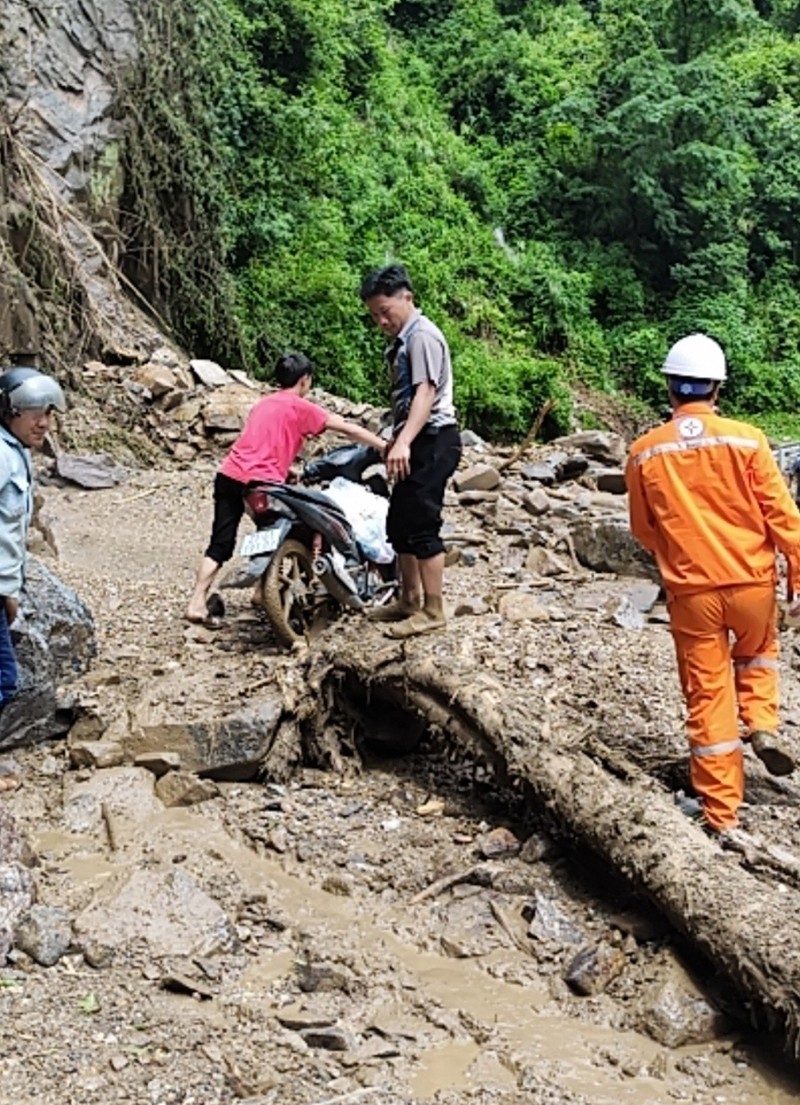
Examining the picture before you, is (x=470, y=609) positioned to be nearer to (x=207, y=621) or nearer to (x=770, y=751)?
(x=207, y=621)

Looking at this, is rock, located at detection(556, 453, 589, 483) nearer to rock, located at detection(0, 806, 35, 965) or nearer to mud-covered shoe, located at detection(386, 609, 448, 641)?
mud-covered shoe, located at detection(386, 609, 448, 641)

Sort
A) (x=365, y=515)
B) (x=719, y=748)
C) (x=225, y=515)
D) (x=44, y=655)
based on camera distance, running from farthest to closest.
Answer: (x=225, y=515) → (x=365, y=515) → (x=44, y=655) → (x=719, y=748)

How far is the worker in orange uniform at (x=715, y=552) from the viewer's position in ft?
12.8

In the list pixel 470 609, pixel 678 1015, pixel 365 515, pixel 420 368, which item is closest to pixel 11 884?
pixel 678 1015

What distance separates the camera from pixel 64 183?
1383 centimetres

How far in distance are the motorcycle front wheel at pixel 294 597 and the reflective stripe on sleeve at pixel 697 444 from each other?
205cm

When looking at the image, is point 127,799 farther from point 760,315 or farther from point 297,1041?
point 760,315

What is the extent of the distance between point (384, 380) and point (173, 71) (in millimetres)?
5159

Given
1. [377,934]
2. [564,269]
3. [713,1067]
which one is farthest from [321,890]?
[564,269]

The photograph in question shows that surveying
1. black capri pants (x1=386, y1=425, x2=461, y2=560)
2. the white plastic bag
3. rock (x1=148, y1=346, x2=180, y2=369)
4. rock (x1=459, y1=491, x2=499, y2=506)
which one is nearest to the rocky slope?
black capri pants (x1=386, y1=425, x2=461, y2=560)

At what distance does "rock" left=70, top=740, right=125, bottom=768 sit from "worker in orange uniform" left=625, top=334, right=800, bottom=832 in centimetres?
216

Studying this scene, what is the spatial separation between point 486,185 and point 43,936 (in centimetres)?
2505

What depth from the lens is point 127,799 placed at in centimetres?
445

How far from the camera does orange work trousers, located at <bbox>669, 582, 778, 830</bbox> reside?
3904 millimetres
